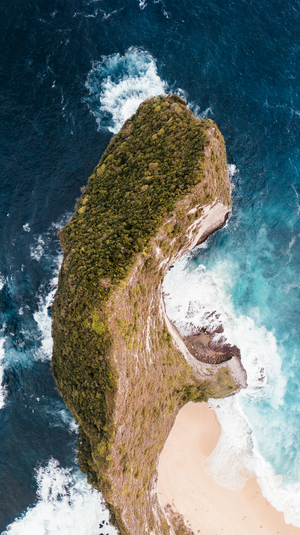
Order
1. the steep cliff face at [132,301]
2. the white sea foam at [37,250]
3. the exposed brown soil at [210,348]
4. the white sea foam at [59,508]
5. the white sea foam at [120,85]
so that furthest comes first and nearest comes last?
the white sea foam at [120,85]
the white sea foam at [37,250]
the exposed brown soil at [210,348]
the white sea foam at [59,508]
the steep cliff face at [132,301]

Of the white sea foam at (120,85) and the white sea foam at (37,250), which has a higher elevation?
the white sea foam at (120,85)

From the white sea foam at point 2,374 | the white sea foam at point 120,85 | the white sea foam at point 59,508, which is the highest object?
the white sea foam at point 120,85

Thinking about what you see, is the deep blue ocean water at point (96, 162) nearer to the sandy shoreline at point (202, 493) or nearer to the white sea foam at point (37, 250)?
the white sea foam at point (37, 250)

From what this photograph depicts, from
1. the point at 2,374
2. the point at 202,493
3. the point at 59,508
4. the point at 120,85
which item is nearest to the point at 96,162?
the point at 120,85

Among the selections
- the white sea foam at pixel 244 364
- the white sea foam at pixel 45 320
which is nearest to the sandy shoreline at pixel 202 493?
the white sea foam at pixel 244 364

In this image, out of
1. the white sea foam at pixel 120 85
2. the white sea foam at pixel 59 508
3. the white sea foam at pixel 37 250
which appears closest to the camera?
the white sea foam at pixel 59 508

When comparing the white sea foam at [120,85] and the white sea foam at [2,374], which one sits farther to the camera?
the white sea foam at [120,85]

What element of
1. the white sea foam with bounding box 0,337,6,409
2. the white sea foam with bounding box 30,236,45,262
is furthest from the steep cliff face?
the white sea foam with bounding box 0,337,6,409

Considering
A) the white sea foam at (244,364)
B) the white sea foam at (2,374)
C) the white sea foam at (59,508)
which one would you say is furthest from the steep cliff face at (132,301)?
the white sea foam at (2,374)
